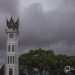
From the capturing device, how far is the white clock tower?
99.6 metres

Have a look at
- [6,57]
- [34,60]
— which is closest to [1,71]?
Result: [6,57]

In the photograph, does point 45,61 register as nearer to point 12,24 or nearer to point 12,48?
point 12,48

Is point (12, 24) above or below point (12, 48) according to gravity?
above

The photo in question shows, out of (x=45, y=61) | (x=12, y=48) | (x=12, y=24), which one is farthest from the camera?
(x=12, y=24)

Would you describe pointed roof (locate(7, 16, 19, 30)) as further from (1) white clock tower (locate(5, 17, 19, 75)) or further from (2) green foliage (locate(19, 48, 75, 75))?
(2) green foliage (locate(19, 48, 75, 75))

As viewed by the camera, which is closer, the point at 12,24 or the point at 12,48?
the point at 12,48

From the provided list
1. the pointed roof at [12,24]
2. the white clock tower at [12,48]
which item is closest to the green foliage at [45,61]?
the white clock tower at [12,48]

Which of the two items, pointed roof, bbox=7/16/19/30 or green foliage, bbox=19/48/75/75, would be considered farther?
pointed roof, bbox=7/16/19/30

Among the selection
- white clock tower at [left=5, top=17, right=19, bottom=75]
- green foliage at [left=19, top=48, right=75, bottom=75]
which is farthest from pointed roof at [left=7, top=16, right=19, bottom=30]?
green foliage at [left=19, top=48, right=75, bottom=75]

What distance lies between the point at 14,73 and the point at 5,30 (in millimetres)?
13635

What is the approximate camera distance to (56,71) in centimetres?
9669

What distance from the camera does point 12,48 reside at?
101 m

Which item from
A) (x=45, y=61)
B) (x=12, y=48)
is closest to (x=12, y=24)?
(x=12, y=48)

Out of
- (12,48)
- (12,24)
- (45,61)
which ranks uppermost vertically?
(12,24)
